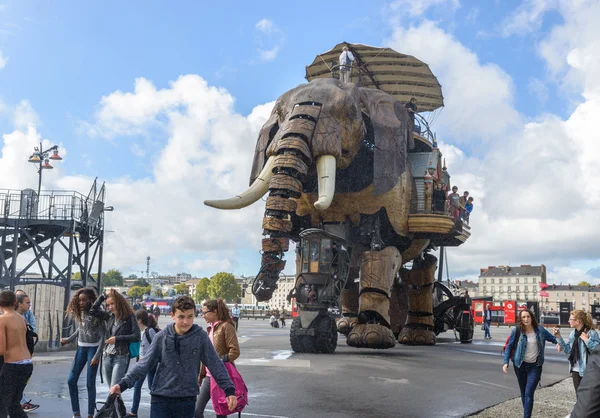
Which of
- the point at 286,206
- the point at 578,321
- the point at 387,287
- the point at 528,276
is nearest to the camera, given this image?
the point at 578,321

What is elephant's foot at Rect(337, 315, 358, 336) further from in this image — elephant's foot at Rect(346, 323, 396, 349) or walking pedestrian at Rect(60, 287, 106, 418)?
walking pedestrian at Rect(60, 287, 106, 418)

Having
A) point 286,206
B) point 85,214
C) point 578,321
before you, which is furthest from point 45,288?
point 578,321

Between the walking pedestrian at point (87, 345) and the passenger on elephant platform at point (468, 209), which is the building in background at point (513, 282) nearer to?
the passenger on elephant platform at point (468, 209)

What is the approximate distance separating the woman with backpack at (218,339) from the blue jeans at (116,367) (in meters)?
0.93

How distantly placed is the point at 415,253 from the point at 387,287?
351cm

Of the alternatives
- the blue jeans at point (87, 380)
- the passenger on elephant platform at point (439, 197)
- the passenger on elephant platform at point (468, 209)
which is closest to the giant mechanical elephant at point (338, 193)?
the passenger on elephant platform at point (439, 197)

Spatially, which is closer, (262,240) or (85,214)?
(262,240)

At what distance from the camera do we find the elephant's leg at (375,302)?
15.5 m

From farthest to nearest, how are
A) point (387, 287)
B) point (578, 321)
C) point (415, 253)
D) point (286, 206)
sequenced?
point (415, 253) < point (387, 287) < point (286, 206) < point (578, 321)

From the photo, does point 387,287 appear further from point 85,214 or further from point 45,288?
point 85,214

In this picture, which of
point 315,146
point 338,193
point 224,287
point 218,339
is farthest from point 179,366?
point 224,287

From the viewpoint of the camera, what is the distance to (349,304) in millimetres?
20672

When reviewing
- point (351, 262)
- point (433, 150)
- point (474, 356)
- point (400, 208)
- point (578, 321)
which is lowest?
point (474, 356)

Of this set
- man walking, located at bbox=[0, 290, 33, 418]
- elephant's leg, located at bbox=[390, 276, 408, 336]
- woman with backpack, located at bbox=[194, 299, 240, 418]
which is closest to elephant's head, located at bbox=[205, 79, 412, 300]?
elephant's leg, located at bbox=[390, 276, 408, 336]
